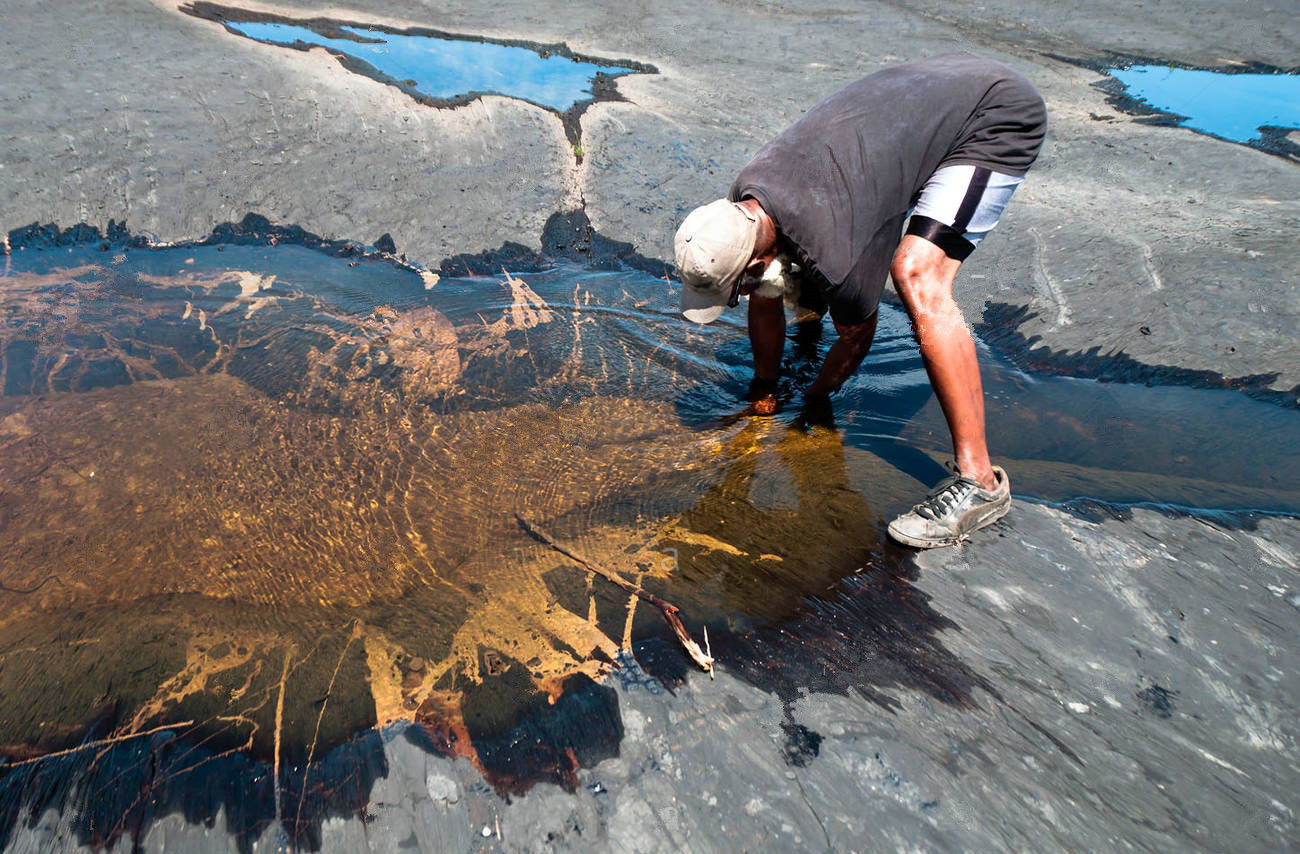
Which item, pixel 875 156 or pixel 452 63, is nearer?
pixel 875 156

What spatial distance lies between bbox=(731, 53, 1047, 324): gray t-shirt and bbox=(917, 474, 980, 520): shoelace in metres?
0.51

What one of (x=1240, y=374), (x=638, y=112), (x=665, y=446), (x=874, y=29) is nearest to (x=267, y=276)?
(x=665, y=446)

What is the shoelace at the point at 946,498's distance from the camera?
1899 mm

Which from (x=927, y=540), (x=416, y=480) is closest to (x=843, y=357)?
(x=927, y=540)

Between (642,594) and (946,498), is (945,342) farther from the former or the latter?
(642,594)

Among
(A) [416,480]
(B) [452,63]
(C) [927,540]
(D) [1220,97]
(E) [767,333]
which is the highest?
(D) [1220,97]

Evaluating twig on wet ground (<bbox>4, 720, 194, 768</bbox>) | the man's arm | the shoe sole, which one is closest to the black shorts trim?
the man's arm

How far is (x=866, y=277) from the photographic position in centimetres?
188

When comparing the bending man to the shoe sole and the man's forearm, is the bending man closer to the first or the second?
the shoe sole

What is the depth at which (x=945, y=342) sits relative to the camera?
1908mm

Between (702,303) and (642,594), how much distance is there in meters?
0.76

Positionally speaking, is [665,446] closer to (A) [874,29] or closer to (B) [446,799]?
(B) [446,799]

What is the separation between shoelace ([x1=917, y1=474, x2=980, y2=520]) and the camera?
6.23 feet

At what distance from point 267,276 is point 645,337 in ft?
5.23
